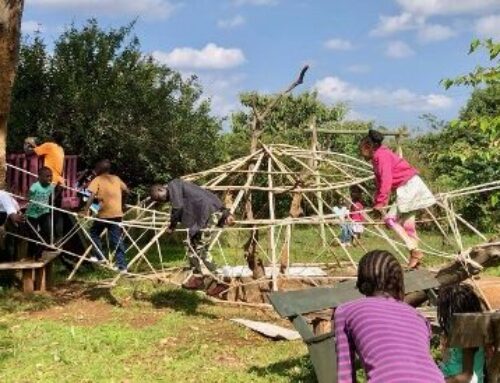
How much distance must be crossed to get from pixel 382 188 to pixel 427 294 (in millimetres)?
1513

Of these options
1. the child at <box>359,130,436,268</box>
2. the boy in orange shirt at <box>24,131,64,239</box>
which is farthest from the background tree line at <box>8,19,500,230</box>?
the child at <box>359,130,436,268</box>

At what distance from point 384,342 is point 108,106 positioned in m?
9.98

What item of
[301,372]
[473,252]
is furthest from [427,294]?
Result: [301,372]

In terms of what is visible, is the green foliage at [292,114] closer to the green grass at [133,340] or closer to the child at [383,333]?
the green grass at [133,340]

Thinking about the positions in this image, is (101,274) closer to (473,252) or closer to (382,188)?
(382,188)

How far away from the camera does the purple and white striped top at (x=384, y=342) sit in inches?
110

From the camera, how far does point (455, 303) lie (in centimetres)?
351

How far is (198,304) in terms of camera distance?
8.36 m

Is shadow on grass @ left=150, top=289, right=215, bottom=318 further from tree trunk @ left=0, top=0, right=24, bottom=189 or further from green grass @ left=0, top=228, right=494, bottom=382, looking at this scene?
tree trunk @ left=0, top=0, right=24, bottom=189

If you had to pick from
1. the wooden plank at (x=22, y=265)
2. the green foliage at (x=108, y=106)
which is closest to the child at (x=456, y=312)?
the wooden plank at (x=22, y=265)

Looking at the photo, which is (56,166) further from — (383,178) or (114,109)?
(383,178)

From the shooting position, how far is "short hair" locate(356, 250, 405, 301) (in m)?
3.03

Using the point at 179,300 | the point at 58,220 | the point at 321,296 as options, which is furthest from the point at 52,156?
the point at 321,296

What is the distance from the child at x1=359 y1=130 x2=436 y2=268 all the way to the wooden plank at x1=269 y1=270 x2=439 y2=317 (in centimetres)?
155
